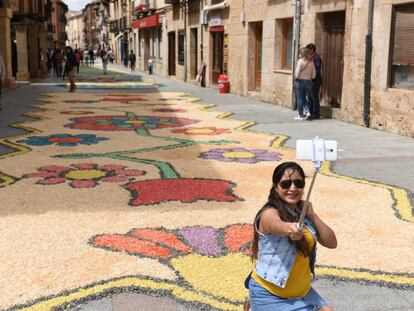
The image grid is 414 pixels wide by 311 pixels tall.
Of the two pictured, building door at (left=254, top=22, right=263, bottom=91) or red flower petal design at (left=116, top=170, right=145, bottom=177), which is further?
building door at (left=254, top=22, right=263, bottom=91)

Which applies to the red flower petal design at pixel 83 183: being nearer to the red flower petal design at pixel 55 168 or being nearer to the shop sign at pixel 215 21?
the red flower petal design at pixel 55 168

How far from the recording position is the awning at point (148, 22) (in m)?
41.1

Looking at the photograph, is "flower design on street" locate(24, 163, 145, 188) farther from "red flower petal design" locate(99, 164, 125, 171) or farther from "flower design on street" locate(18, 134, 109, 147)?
"flower design on street" locate(18, 134, 109, 147)

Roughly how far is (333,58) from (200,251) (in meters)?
11.7

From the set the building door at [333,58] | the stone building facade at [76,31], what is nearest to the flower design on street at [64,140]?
the building door at [333,58]

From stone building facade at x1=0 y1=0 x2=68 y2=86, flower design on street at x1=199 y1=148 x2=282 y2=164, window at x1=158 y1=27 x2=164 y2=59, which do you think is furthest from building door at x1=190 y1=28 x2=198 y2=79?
flower design on street at x1=199 y1=148 x2=282 y2=164

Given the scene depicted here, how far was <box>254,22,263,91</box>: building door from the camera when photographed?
71.1 ft

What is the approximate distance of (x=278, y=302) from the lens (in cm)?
298

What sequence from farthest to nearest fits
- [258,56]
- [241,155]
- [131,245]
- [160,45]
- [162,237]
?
[160,45], [258,56], [241,155], [162,237], [131,245]

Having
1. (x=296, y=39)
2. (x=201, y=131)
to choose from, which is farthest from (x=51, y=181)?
(x=296, y=39)

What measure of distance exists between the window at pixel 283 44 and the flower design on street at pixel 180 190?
12.0 m

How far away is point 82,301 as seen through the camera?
13.1 feet

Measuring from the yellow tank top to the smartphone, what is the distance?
61 centimetres

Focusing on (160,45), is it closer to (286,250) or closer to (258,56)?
(258,56)
